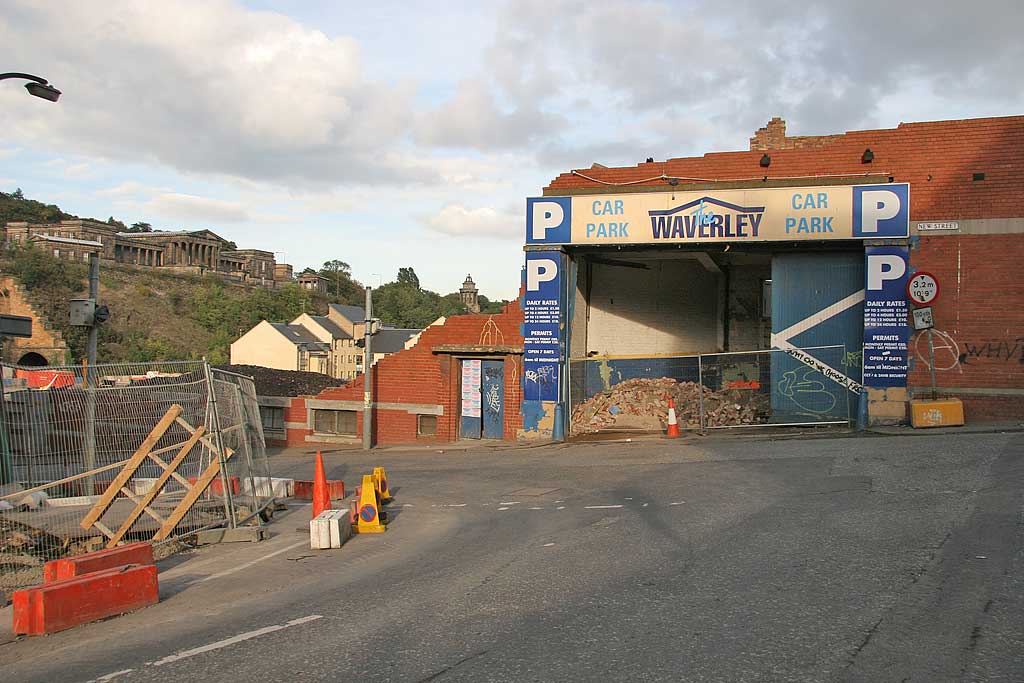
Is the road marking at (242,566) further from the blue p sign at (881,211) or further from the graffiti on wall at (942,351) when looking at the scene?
the blue p sign at (881,211)

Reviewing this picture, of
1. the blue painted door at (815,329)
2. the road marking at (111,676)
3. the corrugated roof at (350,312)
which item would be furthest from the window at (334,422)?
the corrugated roof at (350,312)

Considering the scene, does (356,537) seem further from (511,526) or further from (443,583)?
(443,583)

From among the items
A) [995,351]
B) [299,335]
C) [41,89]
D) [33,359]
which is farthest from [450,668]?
[299,335]

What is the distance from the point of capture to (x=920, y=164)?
828 inches

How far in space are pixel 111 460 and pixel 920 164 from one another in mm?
19225

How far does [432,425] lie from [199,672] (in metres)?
20.6

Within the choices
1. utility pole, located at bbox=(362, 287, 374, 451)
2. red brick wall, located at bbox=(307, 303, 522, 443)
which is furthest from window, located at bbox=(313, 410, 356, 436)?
utility pole, located at bbox=(362, 287, 374, 451)

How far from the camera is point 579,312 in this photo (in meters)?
26.1

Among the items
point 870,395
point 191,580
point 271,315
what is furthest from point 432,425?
point 271,315

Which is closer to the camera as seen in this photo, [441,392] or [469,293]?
[441,392]

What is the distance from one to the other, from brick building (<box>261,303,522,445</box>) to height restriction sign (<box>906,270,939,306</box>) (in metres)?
10.3

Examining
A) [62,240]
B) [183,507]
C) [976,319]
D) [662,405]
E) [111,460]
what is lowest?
[183,507]

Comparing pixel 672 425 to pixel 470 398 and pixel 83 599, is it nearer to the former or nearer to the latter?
pixel 470 398

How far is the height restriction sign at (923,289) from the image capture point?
2028 centimetres
